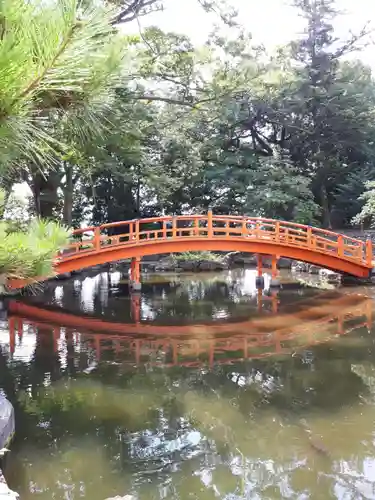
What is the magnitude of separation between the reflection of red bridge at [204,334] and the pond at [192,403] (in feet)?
0.12

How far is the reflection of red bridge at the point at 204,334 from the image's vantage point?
23.1 feet

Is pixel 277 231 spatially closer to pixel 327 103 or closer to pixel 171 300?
pixel 171 300

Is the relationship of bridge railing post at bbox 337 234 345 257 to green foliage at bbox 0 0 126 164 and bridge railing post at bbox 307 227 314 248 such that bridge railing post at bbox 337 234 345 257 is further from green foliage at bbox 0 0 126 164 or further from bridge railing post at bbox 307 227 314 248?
green foliage at bbox 0 0 126 164

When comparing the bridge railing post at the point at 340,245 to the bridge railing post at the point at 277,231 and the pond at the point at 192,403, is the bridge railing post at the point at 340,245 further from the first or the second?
the pond at the point at 192,403

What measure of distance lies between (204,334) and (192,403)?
10.3ft

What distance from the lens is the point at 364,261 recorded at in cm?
1305

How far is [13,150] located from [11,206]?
19.3 m

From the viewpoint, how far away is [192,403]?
16.9 ft

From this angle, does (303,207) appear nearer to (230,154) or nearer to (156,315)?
(230,154)

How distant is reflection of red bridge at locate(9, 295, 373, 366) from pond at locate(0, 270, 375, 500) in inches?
1.5

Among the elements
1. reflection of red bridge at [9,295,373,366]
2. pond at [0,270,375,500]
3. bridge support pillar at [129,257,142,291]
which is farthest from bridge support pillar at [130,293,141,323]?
reflection of red bridge at [9,295,373,366]

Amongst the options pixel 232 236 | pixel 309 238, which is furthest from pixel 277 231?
pixel 232 236

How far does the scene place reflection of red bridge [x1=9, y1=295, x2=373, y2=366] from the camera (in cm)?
704

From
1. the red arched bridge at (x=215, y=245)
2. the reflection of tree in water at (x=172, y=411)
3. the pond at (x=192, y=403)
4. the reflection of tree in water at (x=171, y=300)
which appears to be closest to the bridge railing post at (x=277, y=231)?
the red arched bridge at (x=215, y=245)
